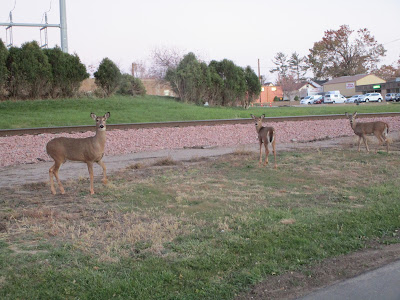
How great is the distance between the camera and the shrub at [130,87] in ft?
120

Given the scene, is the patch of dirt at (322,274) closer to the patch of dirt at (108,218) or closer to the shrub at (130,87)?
the patch of dirt at (108,218)

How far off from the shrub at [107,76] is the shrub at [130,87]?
1.79 metres

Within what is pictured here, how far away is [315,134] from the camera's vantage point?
63.8 feet

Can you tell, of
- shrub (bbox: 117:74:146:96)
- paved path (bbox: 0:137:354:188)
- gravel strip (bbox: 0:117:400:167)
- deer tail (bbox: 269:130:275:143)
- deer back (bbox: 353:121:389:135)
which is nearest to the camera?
paved path (bbox: 0:137:354:188)

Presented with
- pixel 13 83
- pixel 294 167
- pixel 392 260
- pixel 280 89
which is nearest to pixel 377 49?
pixel 280 89

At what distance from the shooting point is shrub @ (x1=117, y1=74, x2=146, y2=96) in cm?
3658

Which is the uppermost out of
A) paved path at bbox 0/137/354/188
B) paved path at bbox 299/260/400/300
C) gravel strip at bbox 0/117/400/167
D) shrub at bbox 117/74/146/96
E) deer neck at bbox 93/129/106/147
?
shrub at bbox 117/74/146/96

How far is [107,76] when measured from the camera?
33750 mm

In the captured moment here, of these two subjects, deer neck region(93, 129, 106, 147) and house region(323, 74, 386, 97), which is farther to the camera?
house region(323, 74, 386, 97)

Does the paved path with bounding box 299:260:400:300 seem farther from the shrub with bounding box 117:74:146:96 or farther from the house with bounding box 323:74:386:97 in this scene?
the house with bounding box 323:74:386:97

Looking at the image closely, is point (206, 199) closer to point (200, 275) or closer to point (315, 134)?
point (200, 275)

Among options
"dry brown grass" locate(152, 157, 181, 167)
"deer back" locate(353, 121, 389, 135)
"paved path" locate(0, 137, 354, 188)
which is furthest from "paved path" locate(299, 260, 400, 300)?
"deer back" locate(353, 121, 389, 135)

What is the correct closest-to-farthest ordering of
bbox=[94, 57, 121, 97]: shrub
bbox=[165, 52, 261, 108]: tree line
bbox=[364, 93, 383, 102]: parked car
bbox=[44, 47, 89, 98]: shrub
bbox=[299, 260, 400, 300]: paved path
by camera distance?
1. bbox=[299, 260, 400, 300]: paved path
2. bbox=[44, 47, 89, 98]: shrub
3. bbox=[94, 57, 121, 97]: shrub
4. bbox=[165, 52, 261, 108]: tree line
5. bbox=[364, 93, 383, 102]: parked car

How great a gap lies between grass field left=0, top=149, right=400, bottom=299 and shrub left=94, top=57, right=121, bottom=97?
24.4 meters
